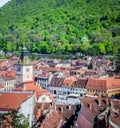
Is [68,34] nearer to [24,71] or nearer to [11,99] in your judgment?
[24,71]

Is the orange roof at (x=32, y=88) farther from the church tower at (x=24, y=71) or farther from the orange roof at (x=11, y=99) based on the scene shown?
the orange roof at (x=11, y=99)

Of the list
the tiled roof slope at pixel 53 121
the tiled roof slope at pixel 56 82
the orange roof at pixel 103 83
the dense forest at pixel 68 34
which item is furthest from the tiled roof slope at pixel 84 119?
the dense forest at pixel 68 34

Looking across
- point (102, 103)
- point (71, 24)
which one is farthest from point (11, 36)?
point (102, 103)

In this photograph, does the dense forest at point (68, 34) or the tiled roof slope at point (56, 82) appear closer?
the tiled roof slope at point (56, 82)

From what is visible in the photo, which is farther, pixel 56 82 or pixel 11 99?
pixel 56 82

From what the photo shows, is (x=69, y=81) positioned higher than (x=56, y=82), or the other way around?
(x=69, y=81)

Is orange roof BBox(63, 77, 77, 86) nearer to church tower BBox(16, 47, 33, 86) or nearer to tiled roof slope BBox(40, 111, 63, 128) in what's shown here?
church tower BBox(16, 47, 33, 86)

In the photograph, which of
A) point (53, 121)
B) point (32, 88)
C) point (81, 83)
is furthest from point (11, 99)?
point (81, 83)

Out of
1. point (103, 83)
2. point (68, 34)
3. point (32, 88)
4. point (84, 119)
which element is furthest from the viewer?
point (68, 34)
